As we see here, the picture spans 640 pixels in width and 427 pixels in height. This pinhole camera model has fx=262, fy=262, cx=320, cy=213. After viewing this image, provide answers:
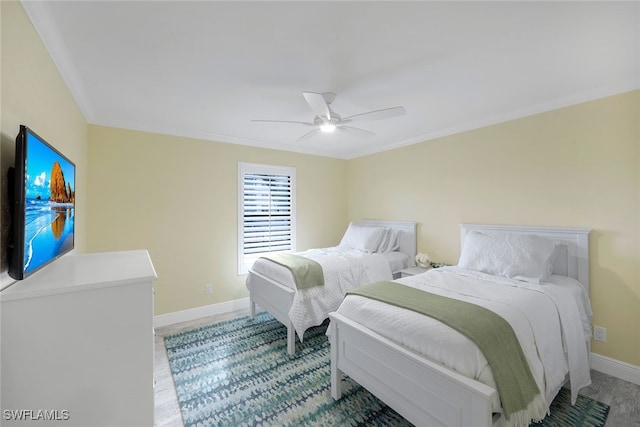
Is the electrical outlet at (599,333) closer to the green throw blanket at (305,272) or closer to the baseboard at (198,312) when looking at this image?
the green throw blanket at (305,272)

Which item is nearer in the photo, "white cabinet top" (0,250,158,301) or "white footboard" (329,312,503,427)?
"white cabinet top" (0,250,158,301)

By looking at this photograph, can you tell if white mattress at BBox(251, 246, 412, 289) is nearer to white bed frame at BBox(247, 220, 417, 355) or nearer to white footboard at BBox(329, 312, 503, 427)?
white bed frame at BBox(247, 220, 417, 355)

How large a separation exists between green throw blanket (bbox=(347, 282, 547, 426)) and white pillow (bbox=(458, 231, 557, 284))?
97 centimetres

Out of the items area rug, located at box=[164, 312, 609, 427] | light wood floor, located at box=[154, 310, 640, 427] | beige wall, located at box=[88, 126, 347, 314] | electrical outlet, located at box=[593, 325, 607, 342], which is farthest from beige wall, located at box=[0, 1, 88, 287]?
electrical outlet, located at box=[593, 325, 607, 342]

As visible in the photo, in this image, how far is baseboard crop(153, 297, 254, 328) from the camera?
3291 mm

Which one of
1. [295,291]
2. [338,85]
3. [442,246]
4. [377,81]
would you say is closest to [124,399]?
[295,291]

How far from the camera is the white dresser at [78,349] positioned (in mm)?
935

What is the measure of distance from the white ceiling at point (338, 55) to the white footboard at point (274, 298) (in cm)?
191

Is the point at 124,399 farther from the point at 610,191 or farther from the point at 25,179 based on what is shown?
the point at 610,191

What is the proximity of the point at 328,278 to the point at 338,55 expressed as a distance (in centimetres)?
212

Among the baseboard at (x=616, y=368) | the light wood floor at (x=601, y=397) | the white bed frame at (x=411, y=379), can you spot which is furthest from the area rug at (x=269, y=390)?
the baseboard at (x=616, y=368)

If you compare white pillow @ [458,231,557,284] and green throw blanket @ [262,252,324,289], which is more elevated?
white pillow @ [458,231,557,284]

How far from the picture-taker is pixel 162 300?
3.32 meters

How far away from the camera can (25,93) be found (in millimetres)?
1345
